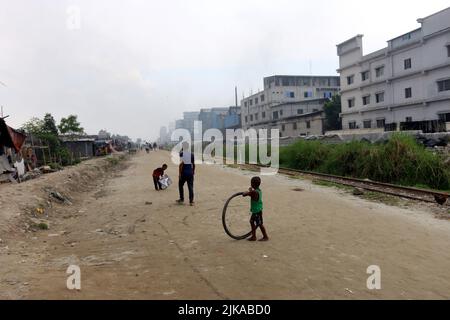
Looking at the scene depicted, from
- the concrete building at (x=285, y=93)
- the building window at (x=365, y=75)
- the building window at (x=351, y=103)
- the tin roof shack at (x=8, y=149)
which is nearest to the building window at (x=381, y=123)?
the building window at (x=351, y=103)

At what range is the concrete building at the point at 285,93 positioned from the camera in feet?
237

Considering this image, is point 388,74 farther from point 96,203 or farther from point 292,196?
point 96,203

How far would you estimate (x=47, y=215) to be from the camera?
11008mm

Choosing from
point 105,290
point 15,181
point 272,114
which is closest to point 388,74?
point 272,114

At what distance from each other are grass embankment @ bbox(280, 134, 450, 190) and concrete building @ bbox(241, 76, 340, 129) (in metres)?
49.7

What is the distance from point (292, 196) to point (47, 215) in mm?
7139

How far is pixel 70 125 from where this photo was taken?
163ft

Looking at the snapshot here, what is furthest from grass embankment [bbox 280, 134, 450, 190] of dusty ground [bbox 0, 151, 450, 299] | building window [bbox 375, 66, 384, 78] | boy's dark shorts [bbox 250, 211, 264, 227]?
building window [bbox 375, 66, 384, 78]

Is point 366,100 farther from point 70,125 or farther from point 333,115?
point 70,125

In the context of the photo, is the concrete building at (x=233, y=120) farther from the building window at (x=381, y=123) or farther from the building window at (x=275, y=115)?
the building window at (x=381, y=123)

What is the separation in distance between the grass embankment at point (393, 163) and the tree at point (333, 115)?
33.5 metres

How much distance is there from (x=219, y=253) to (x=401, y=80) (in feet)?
130

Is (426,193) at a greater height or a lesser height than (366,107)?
lesser

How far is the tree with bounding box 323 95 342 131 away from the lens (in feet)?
176
